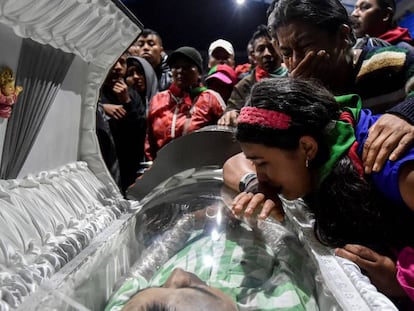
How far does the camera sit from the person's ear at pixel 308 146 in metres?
0.94

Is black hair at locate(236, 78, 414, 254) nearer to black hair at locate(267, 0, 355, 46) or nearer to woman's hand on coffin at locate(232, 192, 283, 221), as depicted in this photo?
woman's hand on coffin at locate(232, 192, 283, 221)

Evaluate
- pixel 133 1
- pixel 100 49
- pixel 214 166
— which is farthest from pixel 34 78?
pixel 133 1

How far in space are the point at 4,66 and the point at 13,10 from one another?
10cm

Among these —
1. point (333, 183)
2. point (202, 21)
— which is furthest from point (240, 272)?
point (202, 21)

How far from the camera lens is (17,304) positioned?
25.2 inches

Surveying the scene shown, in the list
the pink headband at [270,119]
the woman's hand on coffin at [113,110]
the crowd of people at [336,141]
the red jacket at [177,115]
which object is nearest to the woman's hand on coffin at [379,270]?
the crowd of people at [336,141]

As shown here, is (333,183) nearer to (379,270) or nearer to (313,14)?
(379,270)

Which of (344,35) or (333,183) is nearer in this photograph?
(333,183)

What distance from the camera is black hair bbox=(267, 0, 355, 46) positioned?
1155mm

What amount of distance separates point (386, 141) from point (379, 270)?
0.78 feet

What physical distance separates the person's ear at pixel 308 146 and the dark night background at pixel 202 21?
649cm

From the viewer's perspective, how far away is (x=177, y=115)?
2188 mm

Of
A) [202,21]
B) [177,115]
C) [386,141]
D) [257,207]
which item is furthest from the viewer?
[202,21]

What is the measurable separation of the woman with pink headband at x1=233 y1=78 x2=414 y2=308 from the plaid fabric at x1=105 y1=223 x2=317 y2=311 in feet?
0.25
